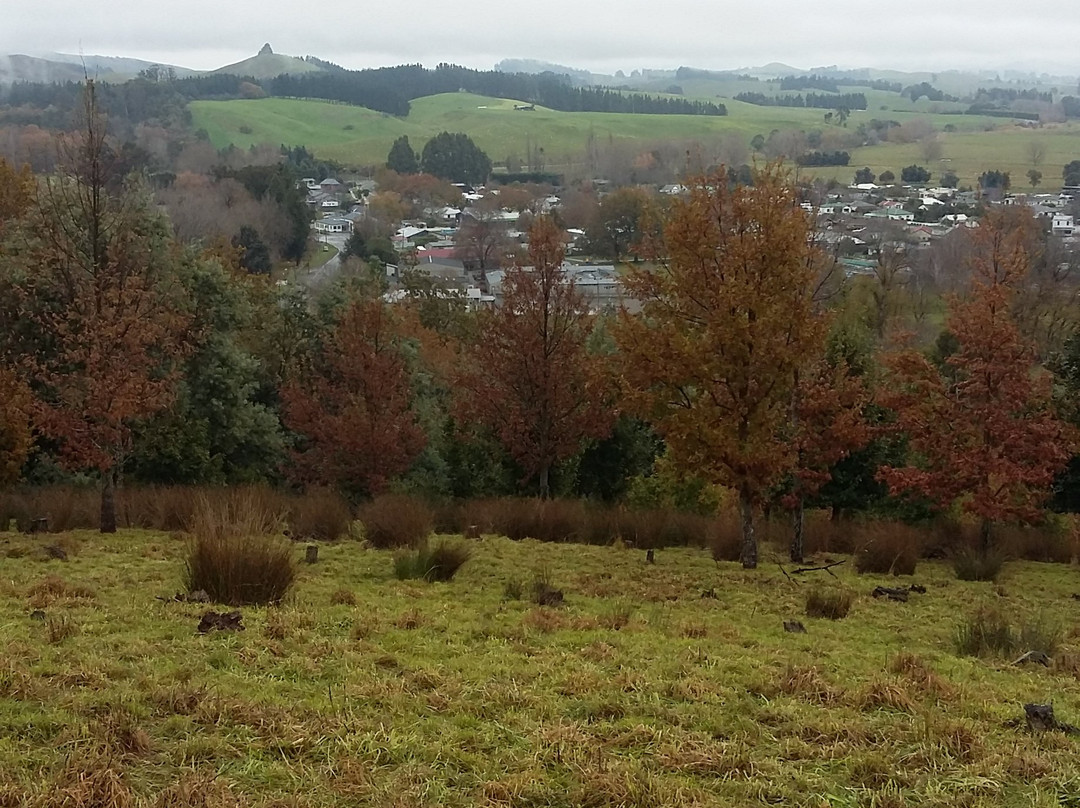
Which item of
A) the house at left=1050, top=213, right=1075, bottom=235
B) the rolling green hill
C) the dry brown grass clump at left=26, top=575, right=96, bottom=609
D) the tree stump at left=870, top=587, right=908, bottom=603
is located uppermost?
the rolling green hill

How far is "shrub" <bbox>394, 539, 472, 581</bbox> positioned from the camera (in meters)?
10.4

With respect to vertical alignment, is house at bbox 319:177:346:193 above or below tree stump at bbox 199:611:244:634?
above

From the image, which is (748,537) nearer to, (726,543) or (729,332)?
(726,543)

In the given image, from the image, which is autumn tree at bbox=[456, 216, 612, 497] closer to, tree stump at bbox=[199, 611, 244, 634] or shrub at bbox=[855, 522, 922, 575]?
shrub at bbox=[855, 522, 922, 575]

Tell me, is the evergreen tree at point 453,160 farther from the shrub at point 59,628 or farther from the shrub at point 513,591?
the shrub at point 59,628

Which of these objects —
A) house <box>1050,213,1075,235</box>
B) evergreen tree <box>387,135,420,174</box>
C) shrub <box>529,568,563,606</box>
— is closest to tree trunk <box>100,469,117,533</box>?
shrub <box>529,568,563,606</box>

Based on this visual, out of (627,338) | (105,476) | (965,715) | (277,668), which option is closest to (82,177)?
(105,476)

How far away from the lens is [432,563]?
10578 millimetres

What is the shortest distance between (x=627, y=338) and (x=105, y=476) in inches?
340

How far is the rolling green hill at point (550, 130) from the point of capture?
13000 cm

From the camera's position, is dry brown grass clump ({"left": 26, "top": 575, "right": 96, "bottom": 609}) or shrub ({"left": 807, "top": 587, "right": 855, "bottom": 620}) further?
shrub ({"left": 807, "top": 587, "right": 855, "bottom": 620})

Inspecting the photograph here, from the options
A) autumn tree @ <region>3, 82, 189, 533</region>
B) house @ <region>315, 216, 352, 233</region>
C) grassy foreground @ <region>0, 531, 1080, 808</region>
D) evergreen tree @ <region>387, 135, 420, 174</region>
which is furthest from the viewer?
evergreen tree @ <region>387, 135, 420, 174</region>

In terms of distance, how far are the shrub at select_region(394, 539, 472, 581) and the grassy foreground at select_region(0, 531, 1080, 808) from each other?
54.8 inches

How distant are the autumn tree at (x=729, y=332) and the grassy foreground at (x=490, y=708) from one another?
4.83 meters
